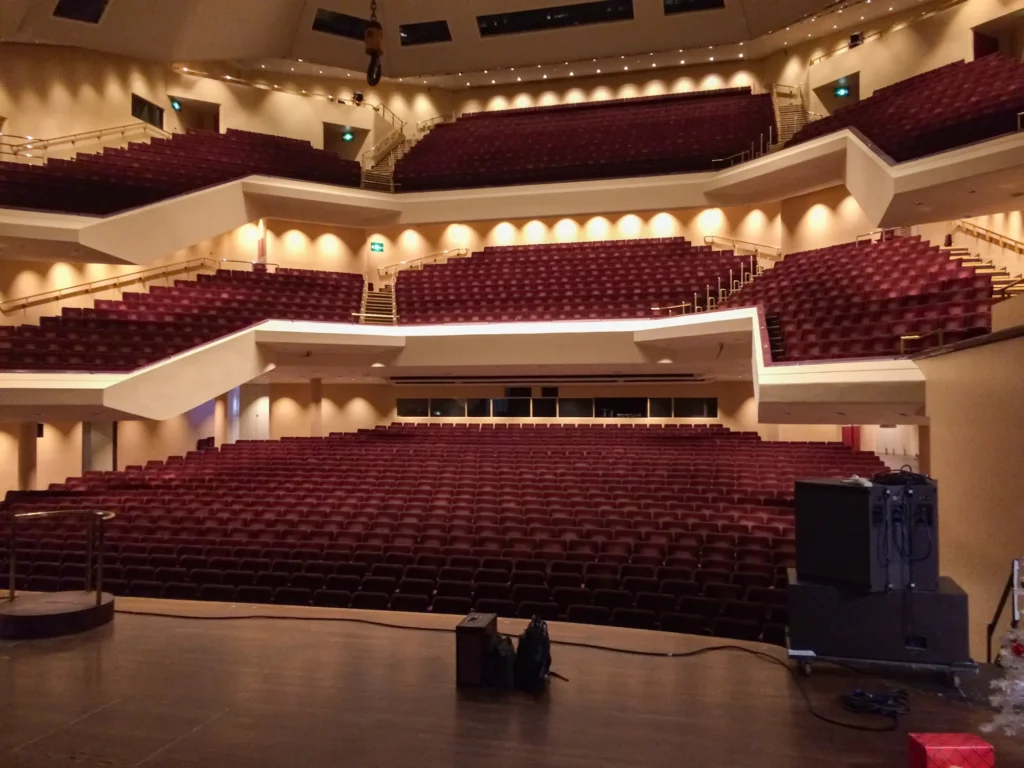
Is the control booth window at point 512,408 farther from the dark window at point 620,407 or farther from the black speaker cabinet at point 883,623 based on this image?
the black speaker cabinet at point 883,623

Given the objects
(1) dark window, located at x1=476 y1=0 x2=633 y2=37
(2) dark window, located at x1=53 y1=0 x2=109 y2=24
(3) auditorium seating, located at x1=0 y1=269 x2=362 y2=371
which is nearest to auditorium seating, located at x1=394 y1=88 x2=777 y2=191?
(1) dark window, located at x1=476 y1=0 x2=633 y2=37

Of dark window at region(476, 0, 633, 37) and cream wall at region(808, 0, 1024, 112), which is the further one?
dark window at region(476, 0, 633, 37)

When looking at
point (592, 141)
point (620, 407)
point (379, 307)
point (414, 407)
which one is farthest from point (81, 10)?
point (620, 407)

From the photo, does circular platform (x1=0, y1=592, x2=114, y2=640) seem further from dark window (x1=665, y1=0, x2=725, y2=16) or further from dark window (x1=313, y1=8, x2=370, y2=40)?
dark window (x1=665, y1=0, x2=725, y2=16)

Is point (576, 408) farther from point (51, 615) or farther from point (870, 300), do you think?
point (51, 615)

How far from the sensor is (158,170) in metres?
12.7

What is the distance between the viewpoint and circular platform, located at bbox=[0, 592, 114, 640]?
4043 mm

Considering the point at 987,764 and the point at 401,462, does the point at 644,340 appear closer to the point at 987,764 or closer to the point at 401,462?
the point at 401,462

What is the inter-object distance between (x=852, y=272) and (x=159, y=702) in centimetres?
1048

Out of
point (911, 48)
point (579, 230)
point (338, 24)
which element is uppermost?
point (338, 24)

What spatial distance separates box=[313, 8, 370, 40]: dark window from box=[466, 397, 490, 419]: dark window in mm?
7997

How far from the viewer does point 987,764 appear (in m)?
2.34

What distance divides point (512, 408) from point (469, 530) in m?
7.98

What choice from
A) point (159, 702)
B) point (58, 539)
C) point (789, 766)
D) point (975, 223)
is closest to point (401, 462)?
point (58, 539)
